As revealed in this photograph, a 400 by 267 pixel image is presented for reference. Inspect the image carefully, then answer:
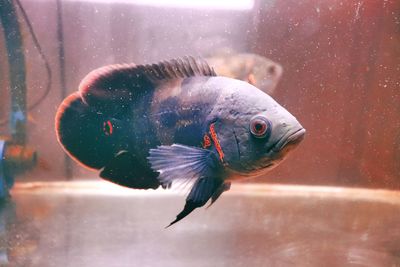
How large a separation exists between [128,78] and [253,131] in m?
0.45

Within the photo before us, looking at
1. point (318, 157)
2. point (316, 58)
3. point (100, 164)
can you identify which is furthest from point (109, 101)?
point (318, 157)

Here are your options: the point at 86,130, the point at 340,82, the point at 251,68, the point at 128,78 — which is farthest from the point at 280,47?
the point at 86,130

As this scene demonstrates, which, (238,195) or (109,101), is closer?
(109,101)

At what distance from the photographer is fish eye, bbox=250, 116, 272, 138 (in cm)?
103

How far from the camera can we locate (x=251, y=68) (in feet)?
7.39

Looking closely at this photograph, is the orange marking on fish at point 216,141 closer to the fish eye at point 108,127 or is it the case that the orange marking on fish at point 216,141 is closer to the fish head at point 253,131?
the fish head at point 253,131

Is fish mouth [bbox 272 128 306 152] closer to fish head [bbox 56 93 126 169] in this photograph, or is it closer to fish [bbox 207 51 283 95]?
fish head [bbox 56 93 126 169]

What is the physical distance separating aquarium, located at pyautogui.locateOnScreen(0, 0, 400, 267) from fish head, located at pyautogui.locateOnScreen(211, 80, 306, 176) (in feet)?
1.81

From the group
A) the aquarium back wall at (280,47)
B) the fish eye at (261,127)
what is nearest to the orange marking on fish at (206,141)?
the fish eye at (261,127)

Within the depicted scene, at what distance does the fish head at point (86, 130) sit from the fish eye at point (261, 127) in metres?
0.46

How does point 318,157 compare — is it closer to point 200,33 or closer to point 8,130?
point 200,33

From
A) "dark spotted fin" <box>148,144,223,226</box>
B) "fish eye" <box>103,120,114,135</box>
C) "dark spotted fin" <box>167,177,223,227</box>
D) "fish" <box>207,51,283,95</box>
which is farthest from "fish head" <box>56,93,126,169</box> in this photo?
"fish" <box>207,51,283,95</box>

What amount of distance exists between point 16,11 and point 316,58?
5.90 feet

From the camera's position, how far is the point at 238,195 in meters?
2.67
